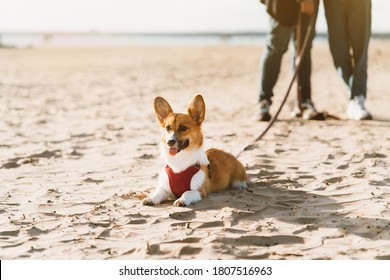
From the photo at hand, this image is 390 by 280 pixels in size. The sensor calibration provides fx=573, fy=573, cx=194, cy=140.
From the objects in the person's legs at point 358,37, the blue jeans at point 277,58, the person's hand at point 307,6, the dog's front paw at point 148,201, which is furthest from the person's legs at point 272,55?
the dog's front paw at point 148,201

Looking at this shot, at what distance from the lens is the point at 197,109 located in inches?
159

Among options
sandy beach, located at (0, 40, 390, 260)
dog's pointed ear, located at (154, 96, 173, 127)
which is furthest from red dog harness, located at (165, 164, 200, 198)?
dog's pointed ear, located at (154, 96, 173, 127)

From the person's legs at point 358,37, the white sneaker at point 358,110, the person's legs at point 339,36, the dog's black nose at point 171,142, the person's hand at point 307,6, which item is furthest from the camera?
the white sneaker at point 358,110

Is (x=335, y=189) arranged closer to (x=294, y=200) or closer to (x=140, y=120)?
(x=294, y=200)

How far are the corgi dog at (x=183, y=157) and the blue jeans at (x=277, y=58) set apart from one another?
320 centimetres

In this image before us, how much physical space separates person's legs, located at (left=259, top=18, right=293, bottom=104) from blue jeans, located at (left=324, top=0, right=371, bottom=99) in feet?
1.79

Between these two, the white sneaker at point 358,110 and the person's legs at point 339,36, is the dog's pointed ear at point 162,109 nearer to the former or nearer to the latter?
the person's legs at point 339,36

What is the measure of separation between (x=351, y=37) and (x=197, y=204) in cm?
409

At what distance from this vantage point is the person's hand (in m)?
6.54

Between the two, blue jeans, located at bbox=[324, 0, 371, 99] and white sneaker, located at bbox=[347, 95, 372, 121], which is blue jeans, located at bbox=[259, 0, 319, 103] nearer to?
blue jeans, located at bbox=[324, 0, 371, 99]

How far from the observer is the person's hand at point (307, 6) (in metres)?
6.54

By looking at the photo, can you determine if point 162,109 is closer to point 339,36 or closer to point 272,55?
point 272,55

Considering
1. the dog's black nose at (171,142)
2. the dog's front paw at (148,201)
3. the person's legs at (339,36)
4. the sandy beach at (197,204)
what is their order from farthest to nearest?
the person's legs at (339,36)
the dog's front paw at (148,201)
the dog's black nose at (171,142)
the sandy beach at (197,204)
